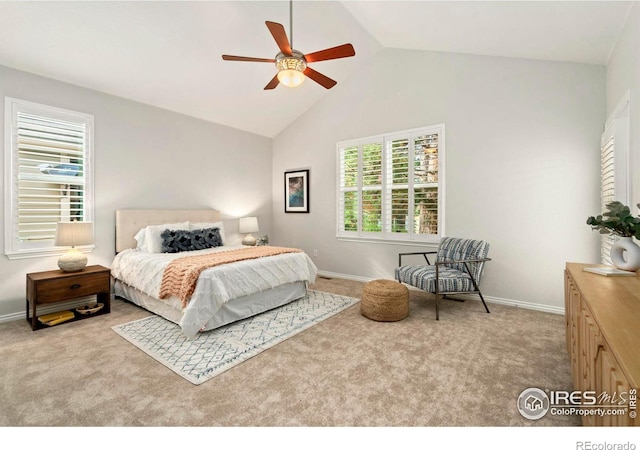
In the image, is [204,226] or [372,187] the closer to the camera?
[204,226]

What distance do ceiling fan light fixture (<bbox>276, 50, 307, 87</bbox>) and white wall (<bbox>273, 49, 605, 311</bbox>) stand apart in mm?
2459

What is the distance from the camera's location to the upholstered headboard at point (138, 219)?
162 inches

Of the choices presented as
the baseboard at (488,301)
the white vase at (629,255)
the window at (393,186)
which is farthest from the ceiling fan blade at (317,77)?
the baseboard at (488,301)

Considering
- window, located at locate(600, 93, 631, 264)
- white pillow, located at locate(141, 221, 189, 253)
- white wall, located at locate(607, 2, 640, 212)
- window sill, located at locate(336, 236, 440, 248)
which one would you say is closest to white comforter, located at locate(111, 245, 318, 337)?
white pillow, located at locate(141, 221, 189, 253)

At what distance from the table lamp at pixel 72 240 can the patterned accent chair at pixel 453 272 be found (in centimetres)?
Answer: 367

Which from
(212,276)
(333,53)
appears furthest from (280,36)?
(212,276)

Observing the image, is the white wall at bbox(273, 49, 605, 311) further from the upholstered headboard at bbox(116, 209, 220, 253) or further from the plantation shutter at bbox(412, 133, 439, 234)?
the upholstered headboard at bbox(116, 209, 220, 253)

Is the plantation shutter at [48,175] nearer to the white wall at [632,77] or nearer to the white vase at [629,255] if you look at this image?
the white vase at [629,255]

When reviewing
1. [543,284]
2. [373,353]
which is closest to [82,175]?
[373,353]

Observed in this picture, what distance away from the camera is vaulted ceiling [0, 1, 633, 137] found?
Answer: 2799 millimetres

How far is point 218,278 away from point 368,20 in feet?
12.2

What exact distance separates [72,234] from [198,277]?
163 centimetres

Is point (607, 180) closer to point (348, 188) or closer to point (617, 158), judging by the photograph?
point (617, 158)

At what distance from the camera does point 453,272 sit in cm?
373
